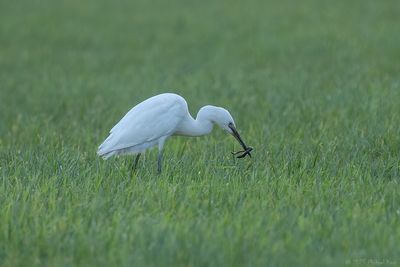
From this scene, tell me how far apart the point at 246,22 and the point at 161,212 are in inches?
614

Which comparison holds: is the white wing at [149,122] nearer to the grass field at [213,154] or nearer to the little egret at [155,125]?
the little egret at [155,125]

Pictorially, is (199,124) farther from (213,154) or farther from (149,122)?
(213,154)

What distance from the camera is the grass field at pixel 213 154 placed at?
479 centimetres

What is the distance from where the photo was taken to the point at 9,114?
10.7 metres

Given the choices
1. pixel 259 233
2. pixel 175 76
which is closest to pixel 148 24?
pixel 175 76

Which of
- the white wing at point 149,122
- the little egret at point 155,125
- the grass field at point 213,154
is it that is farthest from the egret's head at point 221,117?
the grass field at point 213,154

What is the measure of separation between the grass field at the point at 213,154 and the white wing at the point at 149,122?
26 cm

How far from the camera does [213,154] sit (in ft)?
24.5

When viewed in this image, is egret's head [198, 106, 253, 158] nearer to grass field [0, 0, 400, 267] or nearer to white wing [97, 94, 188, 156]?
white wing [97, 94, 188, 156]

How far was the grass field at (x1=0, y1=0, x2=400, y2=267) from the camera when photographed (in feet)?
15.7

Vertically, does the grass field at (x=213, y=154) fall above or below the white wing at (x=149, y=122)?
below

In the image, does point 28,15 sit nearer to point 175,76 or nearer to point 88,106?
point 175,76

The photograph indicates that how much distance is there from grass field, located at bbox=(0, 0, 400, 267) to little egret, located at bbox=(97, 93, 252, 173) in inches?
8.3

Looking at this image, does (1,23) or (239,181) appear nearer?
(239,181)
